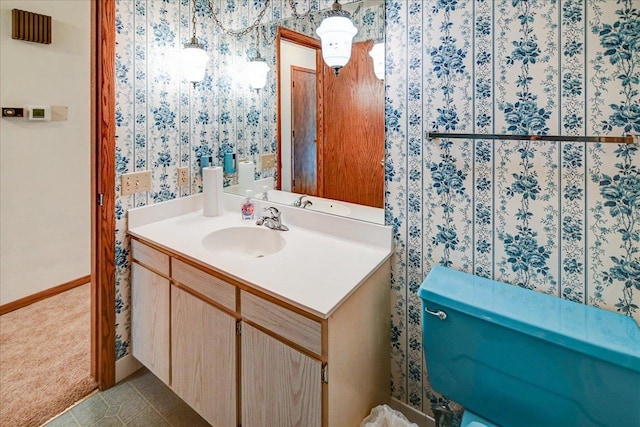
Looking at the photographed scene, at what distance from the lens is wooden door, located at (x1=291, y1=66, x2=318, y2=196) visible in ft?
5.77

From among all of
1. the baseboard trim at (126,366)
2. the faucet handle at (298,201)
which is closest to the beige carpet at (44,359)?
the baseboard trim at (126,366)

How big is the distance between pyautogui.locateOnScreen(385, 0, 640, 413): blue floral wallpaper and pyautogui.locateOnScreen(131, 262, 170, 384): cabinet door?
104 centimetres

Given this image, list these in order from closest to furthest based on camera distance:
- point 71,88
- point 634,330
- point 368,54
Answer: point 634,330 < point 368,54 < point 71,88

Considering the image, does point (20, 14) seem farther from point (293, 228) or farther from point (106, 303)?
point (293, 228)

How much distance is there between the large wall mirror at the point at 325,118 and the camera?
1.52m

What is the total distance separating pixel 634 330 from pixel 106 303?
2091 mm

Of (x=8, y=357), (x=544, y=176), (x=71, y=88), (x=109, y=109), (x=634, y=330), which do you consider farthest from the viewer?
(x=71, y=88)

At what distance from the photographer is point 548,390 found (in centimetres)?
103

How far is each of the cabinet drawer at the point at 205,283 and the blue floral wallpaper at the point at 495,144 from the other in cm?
49

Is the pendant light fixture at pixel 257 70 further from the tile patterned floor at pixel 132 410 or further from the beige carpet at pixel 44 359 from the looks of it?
the beige carpet at pixel 44 359

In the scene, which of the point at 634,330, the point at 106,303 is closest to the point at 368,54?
the point at 634,330

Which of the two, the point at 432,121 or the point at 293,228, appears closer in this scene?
the point at 432,121

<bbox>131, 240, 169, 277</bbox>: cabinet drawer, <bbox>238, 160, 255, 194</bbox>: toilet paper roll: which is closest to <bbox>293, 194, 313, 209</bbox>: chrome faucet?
<bbox>238, 160, 255, 194</bbox>: toilet paper roll

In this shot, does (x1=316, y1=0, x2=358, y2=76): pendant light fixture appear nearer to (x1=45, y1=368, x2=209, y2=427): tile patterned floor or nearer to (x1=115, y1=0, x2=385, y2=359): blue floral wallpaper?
(x1=115, y1=0, x2=385, y2=359): blue floral wallpaper
